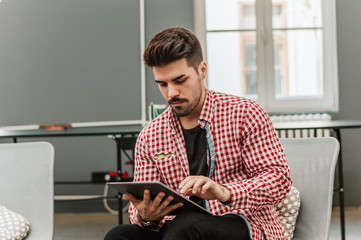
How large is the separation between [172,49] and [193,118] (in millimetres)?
Answer: 227

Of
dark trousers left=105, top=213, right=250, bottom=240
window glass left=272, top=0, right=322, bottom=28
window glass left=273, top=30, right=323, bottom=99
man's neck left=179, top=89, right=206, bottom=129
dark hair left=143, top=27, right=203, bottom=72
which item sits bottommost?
dark trousers left=105, top=213, right=250, bottom=240

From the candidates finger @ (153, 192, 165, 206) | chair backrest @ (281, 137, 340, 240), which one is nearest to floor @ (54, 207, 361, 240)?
chair backrest @ (281, 137, 340, 240)

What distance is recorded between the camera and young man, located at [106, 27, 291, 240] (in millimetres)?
1377

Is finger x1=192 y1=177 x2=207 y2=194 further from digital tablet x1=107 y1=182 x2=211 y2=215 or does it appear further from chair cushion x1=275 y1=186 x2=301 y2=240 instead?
chair cushion x1=275 y1=186 x2=301 y2=240

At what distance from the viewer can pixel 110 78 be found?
14.5 feet

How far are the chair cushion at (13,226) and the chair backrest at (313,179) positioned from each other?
0.95 meters

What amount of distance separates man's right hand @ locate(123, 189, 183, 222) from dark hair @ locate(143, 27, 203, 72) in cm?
39

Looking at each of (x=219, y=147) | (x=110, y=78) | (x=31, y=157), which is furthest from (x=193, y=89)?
(x=110, y=78)

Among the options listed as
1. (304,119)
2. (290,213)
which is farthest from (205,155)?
(304,119)

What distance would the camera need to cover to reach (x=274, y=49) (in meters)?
4.40

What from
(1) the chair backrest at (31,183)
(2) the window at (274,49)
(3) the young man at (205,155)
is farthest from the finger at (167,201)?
(2) the window at (274,49)

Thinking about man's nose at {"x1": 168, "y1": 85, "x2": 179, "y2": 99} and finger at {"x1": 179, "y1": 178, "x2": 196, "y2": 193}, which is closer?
finger at {"x1": 179, "y1": 178, "x2": 196, "y2": 193}

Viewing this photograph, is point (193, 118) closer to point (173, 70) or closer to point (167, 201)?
point (173, 70)

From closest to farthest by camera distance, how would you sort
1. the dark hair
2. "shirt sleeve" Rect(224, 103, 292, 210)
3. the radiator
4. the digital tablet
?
the digital tablet < "shirt sleeve" Rect(224, 103, 292, 210) < the dark hair < the radiator
